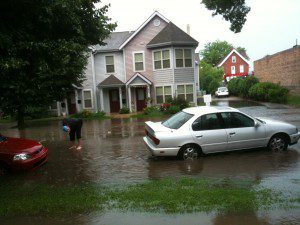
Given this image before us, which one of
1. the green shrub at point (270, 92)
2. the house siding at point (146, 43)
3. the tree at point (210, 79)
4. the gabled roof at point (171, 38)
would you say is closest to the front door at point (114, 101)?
the house siding at point (146, 43)

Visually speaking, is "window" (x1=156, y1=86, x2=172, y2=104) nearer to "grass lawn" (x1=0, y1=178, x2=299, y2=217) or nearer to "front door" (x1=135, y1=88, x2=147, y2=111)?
"front door" (x1=135, y1=88, x2=147, y2=111)

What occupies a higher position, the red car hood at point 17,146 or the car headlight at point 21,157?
the red car hood at point 17,146

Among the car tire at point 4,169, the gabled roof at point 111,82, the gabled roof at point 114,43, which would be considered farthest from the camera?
the gabled roof at point 114,43

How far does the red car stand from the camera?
351 inches

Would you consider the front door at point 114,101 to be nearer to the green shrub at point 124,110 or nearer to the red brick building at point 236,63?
the green shrub at point 124,110

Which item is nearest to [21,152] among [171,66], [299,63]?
[171,66]

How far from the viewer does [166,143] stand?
957cm

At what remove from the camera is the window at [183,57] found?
2698 cm

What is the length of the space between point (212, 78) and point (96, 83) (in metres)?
31.4

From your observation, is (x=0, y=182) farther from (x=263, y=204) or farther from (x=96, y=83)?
(x=96, y=83)

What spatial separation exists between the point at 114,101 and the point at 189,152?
2101cm

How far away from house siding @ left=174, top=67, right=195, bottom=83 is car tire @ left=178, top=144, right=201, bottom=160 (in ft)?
57.9

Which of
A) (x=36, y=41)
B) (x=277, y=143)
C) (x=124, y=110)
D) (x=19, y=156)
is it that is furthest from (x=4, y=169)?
(x=124, y=110)

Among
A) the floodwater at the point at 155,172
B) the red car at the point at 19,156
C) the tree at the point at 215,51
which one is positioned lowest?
the floodwater at the point at 155,172
